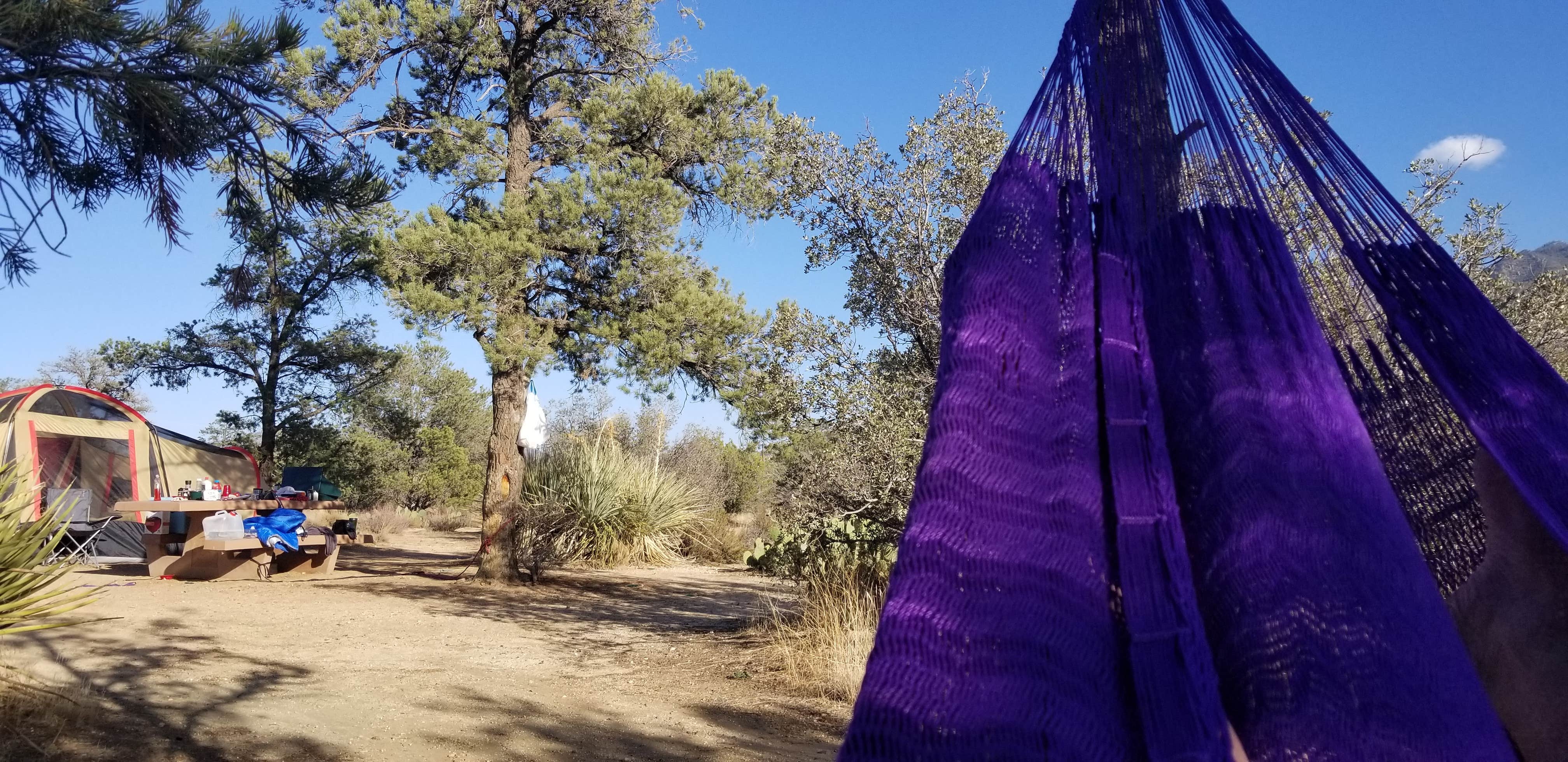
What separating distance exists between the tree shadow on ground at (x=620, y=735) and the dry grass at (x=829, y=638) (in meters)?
0.48

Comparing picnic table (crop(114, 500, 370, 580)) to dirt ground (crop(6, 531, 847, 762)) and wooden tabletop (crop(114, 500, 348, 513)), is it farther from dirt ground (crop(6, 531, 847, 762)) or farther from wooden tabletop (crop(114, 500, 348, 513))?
dirt ground (crop(6, 531, 847, 762))

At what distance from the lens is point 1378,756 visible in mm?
843

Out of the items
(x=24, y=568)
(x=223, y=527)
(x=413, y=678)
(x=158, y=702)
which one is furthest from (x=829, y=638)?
(x=223, y=527)

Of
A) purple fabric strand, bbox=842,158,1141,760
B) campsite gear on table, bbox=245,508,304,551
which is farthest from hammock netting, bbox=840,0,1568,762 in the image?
campsite gear on table, bbox=245,508,304,551

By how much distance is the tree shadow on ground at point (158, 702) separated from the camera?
3406 mm

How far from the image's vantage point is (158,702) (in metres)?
4.18

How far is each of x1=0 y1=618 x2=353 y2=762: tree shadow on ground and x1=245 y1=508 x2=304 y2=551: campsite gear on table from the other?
129 inches

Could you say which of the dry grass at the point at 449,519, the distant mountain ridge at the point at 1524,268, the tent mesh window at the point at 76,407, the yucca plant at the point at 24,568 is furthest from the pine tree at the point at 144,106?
the dry grass at the point at 449,519

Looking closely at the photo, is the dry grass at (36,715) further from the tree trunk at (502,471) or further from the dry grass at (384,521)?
the dry grass at (384,521)

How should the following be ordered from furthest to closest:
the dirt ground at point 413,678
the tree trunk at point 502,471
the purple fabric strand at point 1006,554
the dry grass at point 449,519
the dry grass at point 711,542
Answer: the dry grass at point 449,519 < the dry grass at point 711,542 < the tree trunk at point 502,471 < the dirt ground at point 413,678 < the purple fabric strand at point 1006,554

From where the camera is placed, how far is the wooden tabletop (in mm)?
9023

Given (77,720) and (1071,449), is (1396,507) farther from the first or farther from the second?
(77,720)

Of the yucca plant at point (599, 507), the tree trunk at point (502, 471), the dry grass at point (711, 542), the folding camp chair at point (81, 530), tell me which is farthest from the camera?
the dry grass at point (711, 542)

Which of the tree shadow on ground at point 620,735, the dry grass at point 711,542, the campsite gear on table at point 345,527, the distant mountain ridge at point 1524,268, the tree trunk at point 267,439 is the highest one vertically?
the tree trunk at point 267,439
